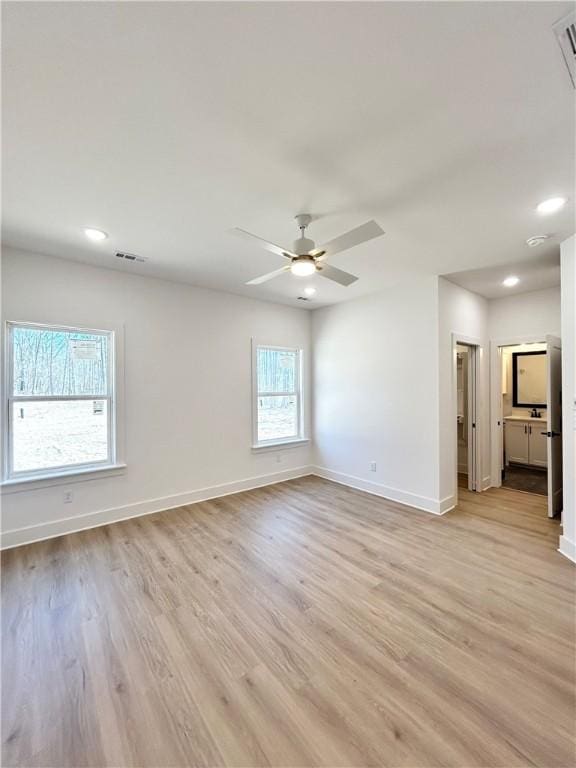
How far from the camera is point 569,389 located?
2.88 m

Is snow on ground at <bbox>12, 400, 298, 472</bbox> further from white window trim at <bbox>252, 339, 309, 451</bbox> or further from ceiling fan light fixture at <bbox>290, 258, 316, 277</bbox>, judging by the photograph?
ceiling fan light fixture at <bbox>290, 258, 316, 277</bbox>

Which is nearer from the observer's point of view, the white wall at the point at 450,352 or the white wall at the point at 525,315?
the white wall at the point at 450,352

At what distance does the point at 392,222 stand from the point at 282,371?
3.11 m

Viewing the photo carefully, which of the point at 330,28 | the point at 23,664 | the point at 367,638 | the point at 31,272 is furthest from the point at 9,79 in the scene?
the point at 367,638

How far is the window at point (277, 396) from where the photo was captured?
497cm

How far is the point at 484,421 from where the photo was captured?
15.4ft

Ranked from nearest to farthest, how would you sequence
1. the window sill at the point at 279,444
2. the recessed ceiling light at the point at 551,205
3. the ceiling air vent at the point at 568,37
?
the ceiling air vent at the point at 568,37 < the recessed ceiling light at the point at 551,205 < the window sill at the point at 279,444

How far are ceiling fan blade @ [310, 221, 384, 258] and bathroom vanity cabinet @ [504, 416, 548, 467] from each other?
5.33m

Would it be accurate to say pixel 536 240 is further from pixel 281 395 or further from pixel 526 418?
pixel 526 418

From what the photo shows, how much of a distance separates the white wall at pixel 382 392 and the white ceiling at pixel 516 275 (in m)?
0.52

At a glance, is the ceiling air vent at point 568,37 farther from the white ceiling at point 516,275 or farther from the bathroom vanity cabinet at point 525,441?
the bathroom vanity cabinet at point 525,441

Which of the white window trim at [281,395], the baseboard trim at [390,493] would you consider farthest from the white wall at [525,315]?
the white window trim at [281,395]

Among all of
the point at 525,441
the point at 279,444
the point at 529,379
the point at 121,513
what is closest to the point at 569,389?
the point at 525,441

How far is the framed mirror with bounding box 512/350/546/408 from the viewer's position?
18.6ft
